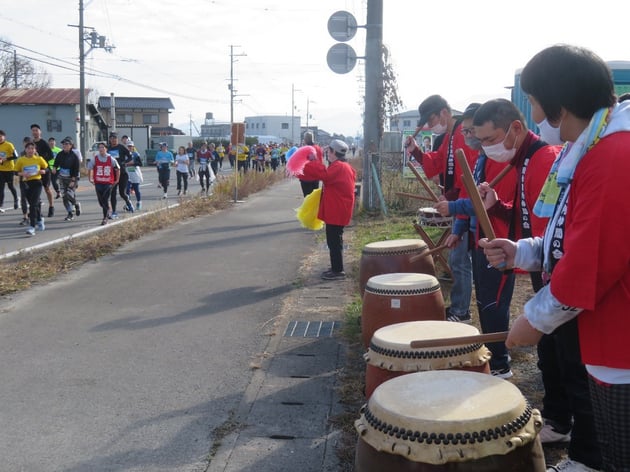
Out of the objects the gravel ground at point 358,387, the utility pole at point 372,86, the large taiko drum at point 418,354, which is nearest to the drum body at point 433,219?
the gravel ground at point 358,387

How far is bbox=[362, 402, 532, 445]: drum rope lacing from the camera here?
2.28m

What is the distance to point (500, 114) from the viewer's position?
3857 mm

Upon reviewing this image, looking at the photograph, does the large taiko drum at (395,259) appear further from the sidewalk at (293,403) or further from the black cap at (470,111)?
the black cap at (470,111)

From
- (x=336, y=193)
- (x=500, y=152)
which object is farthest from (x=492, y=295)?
(x=336, y=193)

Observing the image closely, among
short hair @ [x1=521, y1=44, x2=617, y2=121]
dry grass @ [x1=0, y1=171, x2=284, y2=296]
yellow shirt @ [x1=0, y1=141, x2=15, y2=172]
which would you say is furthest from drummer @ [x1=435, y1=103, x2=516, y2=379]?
yellow shirt @ [x1=0, y1=141, x2=15, y2=172]

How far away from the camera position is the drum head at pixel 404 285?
14.4 feet

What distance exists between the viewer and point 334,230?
8242 mm

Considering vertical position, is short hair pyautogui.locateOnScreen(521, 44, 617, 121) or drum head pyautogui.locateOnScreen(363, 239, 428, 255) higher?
short hair pyautogui.locateOnScreen(521, 44, 617, 121)

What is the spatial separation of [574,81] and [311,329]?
4270 millimetres

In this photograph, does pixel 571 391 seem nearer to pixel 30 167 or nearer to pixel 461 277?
pixel 461 277

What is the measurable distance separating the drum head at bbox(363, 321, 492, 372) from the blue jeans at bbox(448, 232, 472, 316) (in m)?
2.15

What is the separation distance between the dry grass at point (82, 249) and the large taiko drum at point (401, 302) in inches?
195

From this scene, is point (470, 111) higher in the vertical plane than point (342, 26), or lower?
lower

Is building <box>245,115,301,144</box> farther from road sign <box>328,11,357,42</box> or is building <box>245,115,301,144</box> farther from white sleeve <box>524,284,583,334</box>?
white sleeve <box>524,284,583,334</box>
